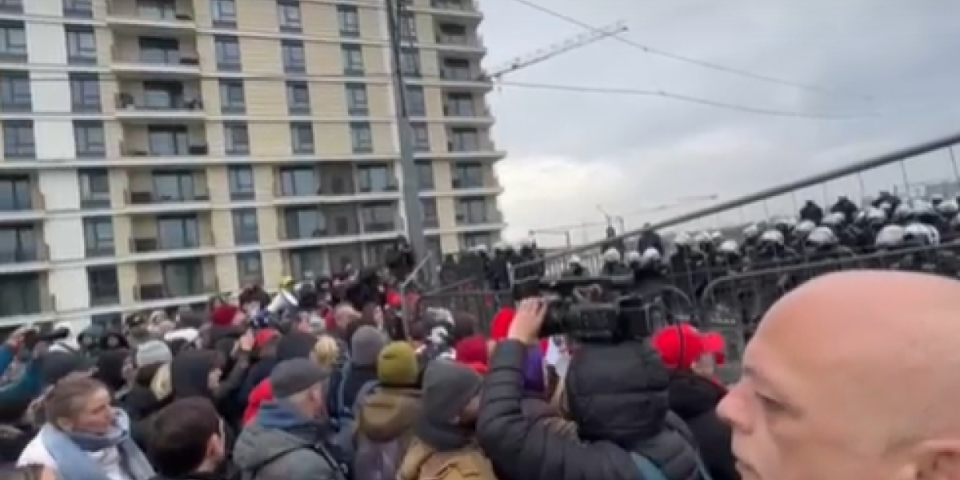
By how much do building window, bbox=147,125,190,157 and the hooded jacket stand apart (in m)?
48.9

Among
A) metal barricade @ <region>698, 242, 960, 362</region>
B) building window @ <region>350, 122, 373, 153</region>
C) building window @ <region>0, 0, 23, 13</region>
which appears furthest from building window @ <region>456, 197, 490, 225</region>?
metal barricade @ <region>698, 242, 960, 362</region>

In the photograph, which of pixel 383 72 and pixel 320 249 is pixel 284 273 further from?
pixel 383 72

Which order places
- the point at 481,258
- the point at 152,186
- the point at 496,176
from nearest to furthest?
the point at 481,258
the point at 152,186
the point at 496,176

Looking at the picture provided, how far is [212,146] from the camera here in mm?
51062

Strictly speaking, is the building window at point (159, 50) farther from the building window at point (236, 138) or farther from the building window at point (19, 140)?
the building window at point (19, 140)

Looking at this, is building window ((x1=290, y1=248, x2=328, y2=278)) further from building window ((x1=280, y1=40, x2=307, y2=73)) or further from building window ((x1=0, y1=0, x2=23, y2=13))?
building window ((x1=0, y1=0, x2=23, y2=13))

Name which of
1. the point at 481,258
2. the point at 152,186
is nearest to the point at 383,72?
the point at 152,186

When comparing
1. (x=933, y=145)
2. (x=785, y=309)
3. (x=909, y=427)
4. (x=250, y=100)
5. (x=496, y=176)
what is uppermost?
(x=250, y=100)

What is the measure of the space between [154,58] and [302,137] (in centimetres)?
987

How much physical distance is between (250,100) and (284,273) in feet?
36.0

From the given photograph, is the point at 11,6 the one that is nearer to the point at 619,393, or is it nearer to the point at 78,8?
the point at 78,8

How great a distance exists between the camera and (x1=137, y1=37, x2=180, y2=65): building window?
49969 mm

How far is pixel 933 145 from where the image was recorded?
4.71m

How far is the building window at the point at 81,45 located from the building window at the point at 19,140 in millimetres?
4459
